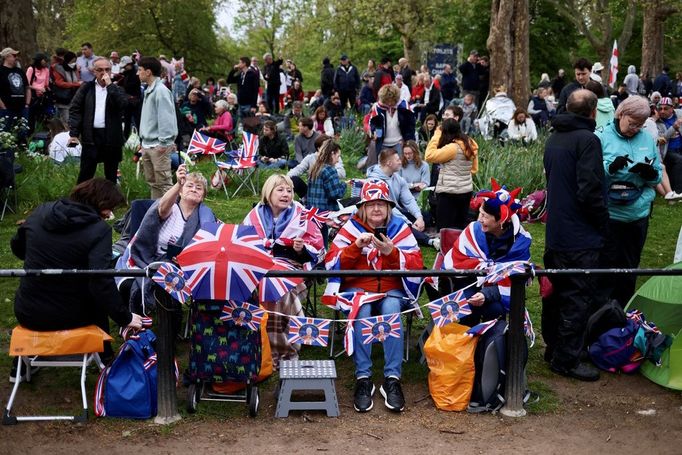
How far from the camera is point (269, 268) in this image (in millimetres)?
5152

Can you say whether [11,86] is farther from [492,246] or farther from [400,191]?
[492,246]

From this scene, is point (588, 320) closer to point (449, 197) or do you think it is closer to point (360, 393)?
point (360, 393)

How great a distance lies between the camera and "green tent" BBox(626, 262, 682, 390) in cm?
587

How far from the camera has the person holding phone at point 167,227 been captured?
6367 mm

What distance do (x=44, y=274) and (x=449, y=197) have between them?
4867 millimetres

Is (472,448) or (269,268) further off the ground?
(269,268)

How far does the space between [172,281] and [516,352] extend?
2.14m

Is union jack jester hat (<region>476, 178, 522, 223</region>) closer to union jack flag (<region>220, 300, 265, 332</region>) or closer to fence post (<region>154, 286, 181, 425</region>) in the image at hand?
union jack flag (<region>220, 300, 265, 332</region>)

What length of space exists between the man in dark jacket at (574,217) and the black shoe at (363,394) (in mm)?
1436

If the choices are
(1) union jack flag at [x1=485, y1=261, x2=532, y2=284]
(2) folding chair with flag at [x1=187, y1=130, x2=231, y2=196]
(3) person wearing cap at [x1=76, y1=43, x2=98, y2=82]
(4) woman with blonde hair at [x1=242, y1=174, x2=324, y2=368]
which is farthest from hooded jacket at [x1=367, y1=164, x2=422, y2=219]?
(3) person wearing cap at [x1=76, y1=43, x2=98, y2=82]

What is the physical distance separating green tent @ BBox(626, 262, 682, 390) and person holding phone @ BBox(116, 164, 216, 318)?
343cm

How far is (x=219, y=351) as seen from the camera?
532cm

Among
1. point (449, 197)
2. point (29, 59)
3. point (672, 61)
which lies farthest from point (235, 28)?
point (449, 197)

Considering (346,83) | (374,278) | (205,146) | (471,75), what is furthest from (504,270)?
(346,83)
